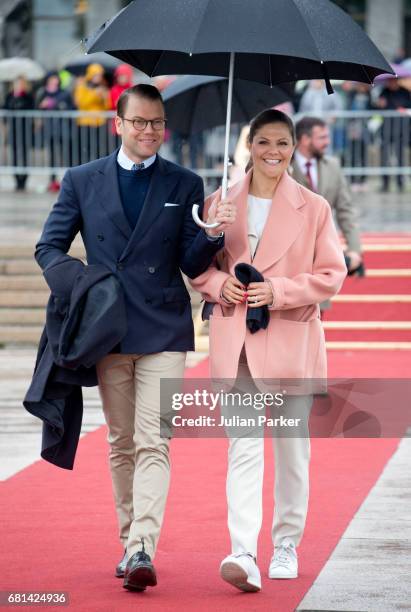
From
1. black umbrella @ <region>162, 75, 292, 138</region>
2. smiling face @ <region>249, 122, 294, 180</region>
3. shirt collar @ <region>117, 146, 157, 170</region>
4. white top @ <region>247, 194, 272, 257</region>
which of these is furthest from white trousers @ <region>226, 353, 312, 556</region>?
black umbrella @ <region>162, 75, 292, 138</region>

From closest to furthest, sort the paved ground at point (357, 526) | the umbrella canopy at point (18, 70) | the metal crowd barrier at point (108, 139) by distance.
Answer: the paved ground at point (357, 526), the metal crowd barrier at point (108, 139), the umbrella canopy at point (18, 70)

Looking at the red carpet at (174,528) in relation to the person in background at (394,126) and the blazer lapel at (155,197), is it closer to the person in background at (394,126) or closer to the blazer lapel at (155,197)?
the blazer lapel at (155,197)

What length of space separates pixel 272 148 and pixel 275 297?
608mm

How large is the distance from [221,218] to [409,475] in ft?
9.14

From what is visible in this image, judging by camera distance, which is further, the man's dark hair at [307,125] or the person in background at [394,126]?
the person in background at [394,126]

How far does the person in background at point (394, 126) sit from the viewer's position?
2102 cm

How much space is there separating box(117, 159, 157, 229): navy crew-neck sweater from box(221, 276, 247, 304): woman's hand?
463 mm

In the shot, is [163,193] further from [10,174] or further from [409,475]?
[10,174]

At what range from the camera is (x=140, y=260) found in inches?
243

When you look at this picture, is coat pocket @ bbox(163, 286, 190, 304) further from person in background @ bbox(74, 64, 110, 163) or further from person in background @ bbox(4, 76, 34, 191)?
person in background @ bbox(4, 76, 34, 191)

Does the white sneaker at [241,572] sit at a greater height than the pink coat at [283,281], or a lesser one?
lesser

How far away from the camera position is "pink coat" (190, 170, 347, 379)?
6125 millimetres

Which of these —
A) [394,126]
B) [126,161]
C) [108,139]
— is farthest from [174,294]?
[394,126]

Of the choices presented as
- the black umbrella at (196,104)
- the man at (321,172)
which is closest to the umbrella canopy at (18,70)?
the man at (321,172)
